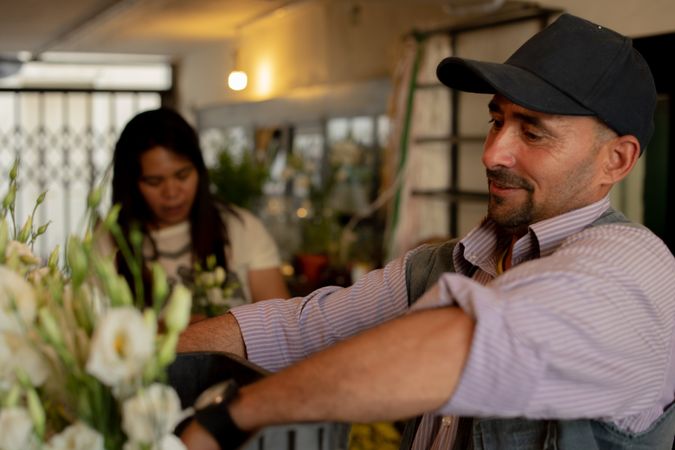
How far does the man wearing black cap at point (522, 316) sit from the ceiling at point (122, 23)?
383 cm

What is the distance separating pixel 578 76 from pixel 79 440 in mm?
778

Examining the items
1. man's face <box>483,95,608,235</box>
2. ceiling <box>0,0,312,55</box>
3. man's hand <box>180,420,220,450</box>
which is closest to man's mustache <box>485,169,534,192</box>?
man's face <box>483,95,608,235</box>

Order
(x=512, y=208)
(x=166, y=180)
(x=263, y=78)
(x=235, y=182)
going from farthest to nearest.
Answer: (x=263, y=78)
(x=235, y=182)
(x=166, y=180)
(x=512, y=208)

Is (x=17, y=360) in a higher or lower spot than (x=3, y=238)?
lower

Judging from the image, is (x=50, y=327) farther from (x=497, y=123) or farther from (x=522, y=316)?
(x=497, y=123)

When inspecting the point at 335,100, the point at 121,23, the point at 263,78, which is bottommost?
the point at 335,100

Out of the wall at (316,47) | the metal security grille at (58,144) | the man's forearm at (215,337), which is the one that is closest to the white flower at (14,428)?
the man's forearm at (215,337)

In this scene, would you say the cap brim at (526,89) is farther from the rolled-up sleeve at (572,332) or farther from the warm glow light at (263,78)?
the warm glow light at (263,78)

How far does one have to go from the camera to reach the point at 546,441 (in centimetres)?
119

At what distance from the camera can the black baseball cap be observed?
1.22 m

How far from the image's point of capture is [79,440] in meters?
0.84

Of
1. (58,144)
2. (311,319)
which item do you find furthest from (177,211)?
(58,144)

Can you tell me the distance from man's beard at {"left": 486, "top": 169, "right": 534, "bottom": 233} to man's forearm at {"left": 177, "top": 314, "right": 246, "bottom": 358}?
0.42 metres

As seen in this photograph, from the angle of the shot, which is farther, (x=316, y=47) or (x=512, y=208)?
(x=316, y=47)
